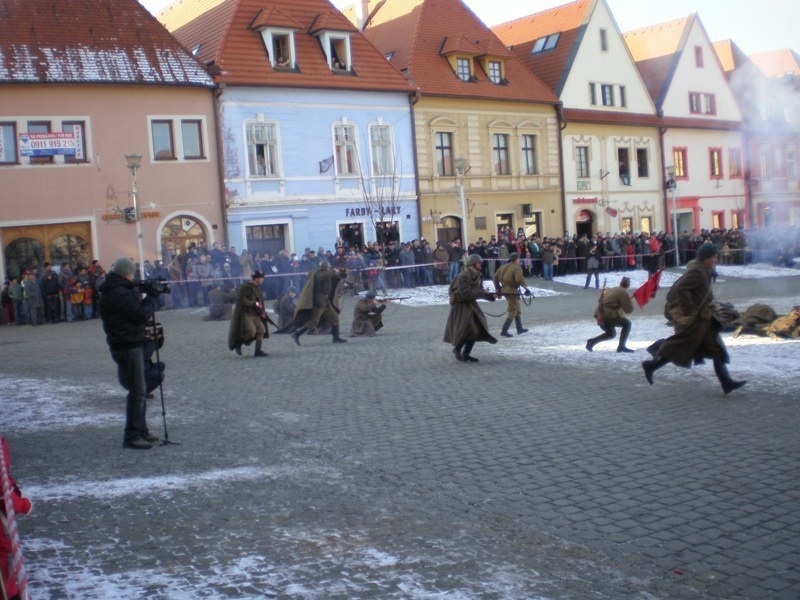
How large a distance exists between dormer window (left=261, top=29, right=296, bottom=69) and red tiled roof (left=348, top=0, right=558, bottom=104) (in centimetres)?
567

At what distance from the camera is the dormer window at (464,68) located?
41250mm

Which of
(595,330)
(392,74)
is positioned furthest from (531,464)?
(392,74)

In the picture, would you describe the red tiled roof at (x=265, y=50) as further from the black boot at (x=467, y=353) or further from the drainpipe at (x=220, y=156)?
the black boot at (x=467, y=353)

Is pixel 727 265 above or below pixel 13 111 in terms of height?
below

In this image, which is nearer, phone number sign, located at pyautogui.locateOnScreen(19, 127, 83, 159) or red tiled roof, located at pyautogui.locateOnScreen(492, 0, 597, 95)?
phone number sign, located at pyautogui.locateOnScreen(19, 127, 83, 159)

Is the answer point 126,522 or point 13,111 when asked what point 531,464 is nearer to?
point 126,522

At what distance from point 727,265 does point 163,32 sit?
2440 cm

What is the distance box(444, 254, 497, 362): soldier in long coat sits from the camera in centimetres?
1514

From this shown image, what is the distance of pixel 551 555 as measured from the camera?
6016 mm

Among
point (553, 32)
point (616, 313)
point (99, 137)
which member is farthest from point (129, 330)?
point (553, 32)

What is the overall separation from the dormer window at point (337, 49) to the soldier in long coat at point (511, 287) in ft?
65.6

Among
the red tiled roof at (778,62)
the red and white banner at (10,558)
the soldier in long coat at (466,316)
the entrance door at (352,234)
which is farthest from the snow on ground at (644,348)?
the entrance door at (352,234)

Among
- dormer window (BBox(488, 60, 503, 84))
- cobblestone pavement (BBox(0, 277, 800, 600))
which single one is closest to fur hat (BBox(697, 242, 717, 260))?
cobblestone pavement (BBox(0, 277, 800, 600))

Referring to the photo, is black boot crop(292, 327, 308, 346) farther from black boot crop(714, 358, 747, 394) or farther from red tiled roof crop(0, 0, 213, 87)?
red tiled roof crop(0, 0, 213, 87)
